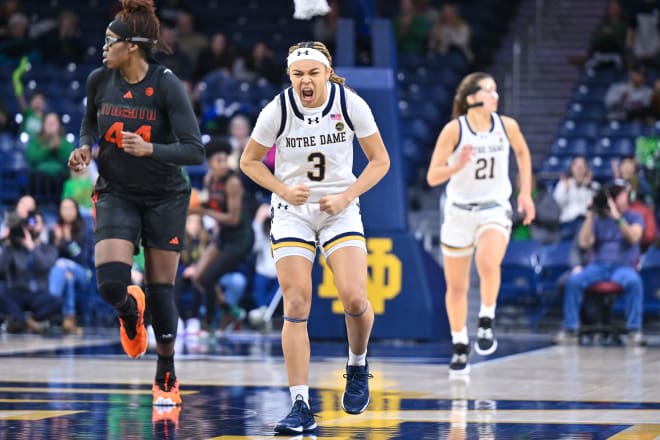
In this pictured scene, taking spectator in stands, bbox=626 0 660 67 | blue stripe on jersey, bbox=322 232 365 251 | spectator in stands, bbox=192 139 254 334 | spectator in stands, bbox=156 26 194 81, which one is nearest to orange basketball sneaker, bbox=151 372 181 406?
blue stripe on jersey, bbox=322 232 365 251

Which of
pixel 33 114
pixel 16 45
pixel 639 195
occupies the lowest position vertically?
pixel 639 195

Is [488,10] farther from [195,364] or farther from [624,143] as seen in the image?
[195,364]

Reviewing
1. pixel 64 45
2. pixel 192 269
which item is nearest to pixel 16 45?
pixel 64 45

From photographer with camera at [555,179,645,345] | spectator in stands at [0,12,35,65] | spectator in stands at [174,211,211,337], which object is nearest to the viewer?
photographer with camera at [555,179,645,345]

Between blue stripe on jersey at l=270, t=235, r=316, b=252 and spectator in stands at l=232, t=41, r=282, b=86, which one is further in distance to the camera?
spectator in stands at l=232, t=41, r=282, b=86

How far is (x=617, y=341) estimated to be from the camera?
15.0 meters

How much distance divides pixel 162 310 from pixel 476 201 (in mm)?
3527

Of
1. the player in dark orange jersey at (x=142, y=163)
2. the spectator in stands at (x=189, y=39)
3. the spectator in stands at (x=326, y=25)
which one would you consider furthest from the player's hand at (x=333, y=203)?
the spectator in stands at (x=189, y=39)

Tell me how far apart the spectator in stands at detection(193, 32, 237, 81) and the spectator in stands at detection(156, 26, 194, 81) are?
0.58ft

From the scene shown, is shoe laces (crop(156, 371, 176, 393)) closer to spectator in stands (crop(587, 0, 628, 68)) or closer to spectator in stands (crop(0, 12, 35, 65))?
spectator in stands (crop(587, 0, 628, 68))

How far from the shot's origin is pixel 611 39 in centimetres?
2103

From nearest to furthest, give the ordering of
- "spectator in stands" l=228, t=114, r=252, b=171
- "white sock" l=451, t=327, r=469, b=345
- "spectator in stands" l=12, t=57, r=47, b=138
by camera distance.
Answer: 1. "white sock" l=451, t=327, r=469, b=345
2. "spectator in stands" l=228, t=114, r=252, b=171
3. "spectator in stands" l=12, t=57, r=47, b=138

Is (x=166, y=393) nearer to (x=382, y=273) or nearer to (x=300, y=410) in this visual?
(x=300, y=410)

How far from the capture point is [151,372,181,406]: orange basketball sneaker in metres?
8.48
